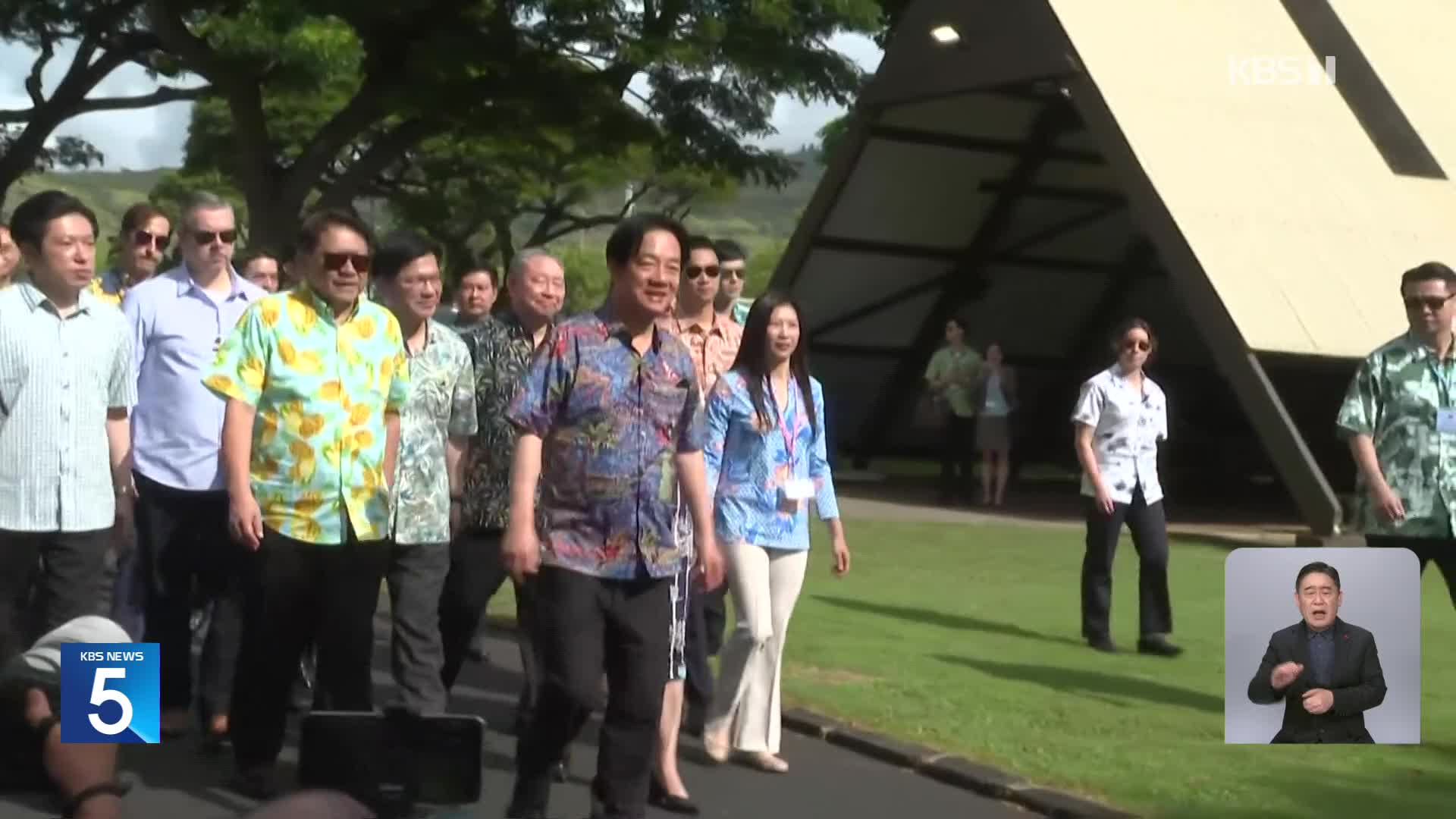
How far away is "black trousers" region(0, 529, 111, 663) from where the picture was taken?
6.90 m

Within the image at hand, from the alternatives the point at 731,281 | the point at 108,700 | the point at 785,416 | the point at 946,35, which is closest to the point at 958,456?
the point at 946,35

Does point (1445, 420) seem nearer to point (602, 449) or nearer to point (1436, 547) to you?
point (1436, 547)

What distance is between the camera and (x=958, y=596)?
1418cm

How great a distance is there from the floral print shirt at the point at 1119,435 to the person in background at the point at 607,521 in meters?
5.66

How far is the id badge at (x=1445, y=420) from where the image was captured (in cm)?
840

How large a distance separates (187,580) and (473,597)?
1.15 meters

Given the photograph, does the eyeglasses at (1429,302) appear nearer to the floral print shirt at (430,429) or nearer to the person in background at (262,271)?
the floral print shirt at (430,429)

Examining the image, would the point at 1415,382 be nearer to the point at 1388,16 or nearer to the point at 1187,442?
the point at 1388,16

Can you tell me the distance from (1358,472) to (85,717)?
5.14m

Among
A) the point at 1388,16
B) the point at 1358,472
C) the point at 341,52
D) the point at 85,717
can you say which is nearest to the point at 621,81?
the point at 341,52

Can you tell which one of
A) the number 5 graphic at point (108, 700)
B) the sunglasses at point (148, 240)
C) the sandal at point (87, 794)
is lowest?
the sandal at point (87, 794)

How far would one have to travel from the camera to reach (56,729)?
610 cm

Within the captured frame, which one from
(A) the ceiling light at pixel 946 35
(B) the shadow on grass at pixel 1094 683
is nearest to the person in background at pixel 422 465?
(B) the shadow on grass at pixel 1094 683

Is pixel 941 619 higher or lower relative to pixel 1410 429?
lower
